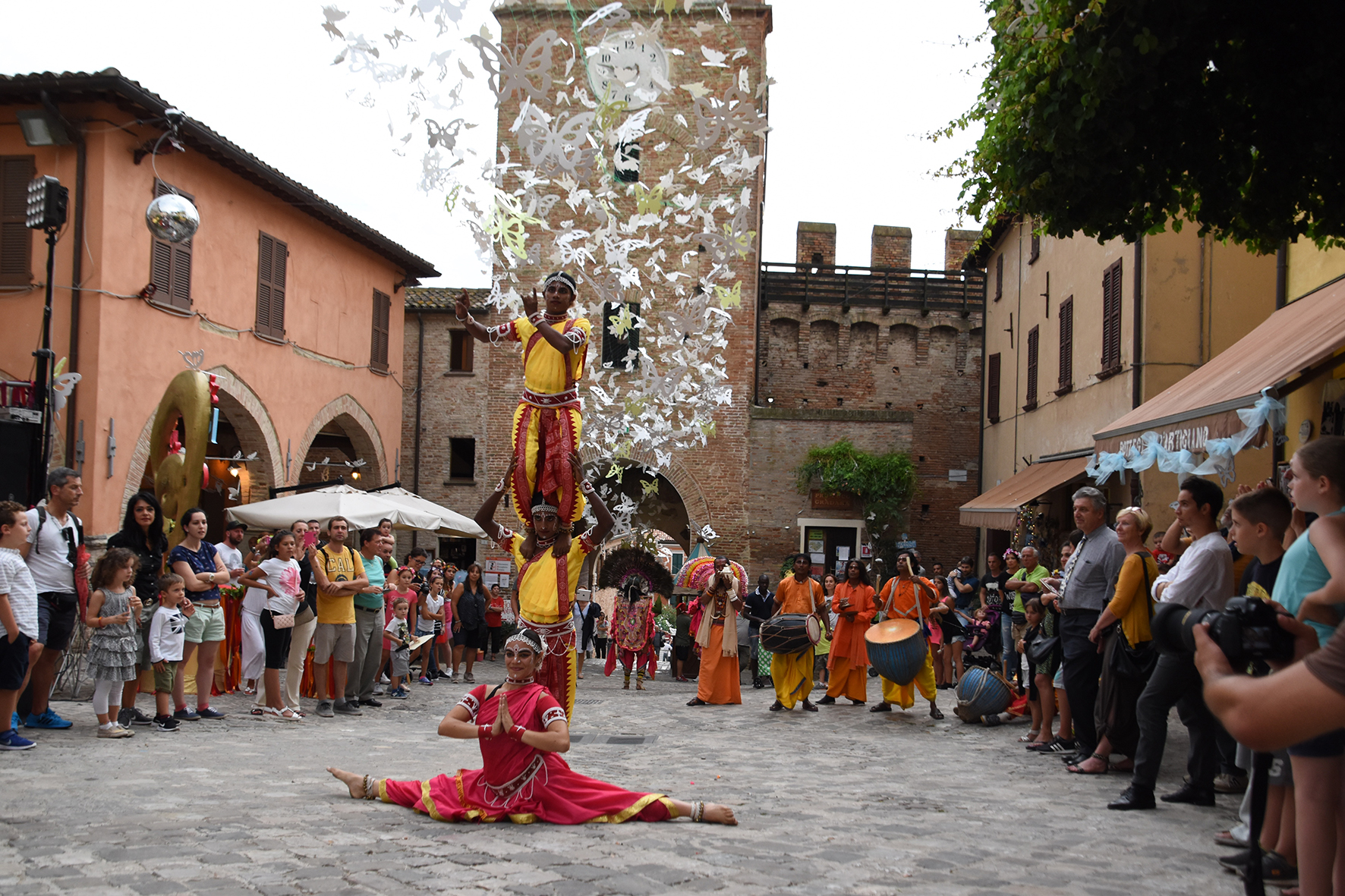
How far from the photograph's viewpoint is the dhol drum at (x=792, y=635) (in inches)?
476

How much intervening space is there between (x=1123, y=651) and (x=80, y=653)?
957 centimetres

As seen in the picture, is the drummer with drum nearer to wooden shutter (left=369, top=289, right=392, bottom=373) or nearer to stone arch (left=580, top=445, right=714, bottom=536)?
wooden shutter (left=369, top=289, right=392, bottom=373)

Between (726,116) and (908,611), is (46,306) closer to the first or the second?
(726,116)

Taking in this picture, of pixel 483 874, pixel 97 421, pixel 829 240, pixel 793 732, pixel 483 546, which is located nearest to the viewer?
pixel 483 874

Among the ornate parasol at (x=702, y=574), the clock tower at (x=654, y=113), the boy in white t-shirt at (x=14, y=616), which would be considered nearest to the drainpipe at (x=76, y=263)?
the boy in white t-shirt at (x=14, y=616)

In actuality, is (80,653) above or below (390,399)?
below

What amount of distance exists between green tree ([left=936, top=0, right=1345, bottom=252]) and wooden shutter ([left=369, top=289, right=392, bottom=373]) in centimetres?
1861

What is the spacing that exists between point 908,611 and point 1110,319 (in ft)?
24.5

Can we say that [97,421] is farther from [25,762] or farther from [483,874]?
[483,874]

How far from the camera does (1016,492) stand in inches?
780

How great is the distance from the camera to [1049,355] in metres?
21.1

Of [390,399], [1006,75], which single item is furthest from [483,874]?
[390,399]

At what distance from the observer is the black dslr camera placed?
9.11ft

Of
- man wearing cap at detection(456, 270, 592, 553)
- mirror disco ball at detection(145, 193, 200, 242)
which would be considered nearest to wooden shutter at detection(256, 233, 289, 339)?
mirror disco ball at detection(145, 193, 200, 242)
